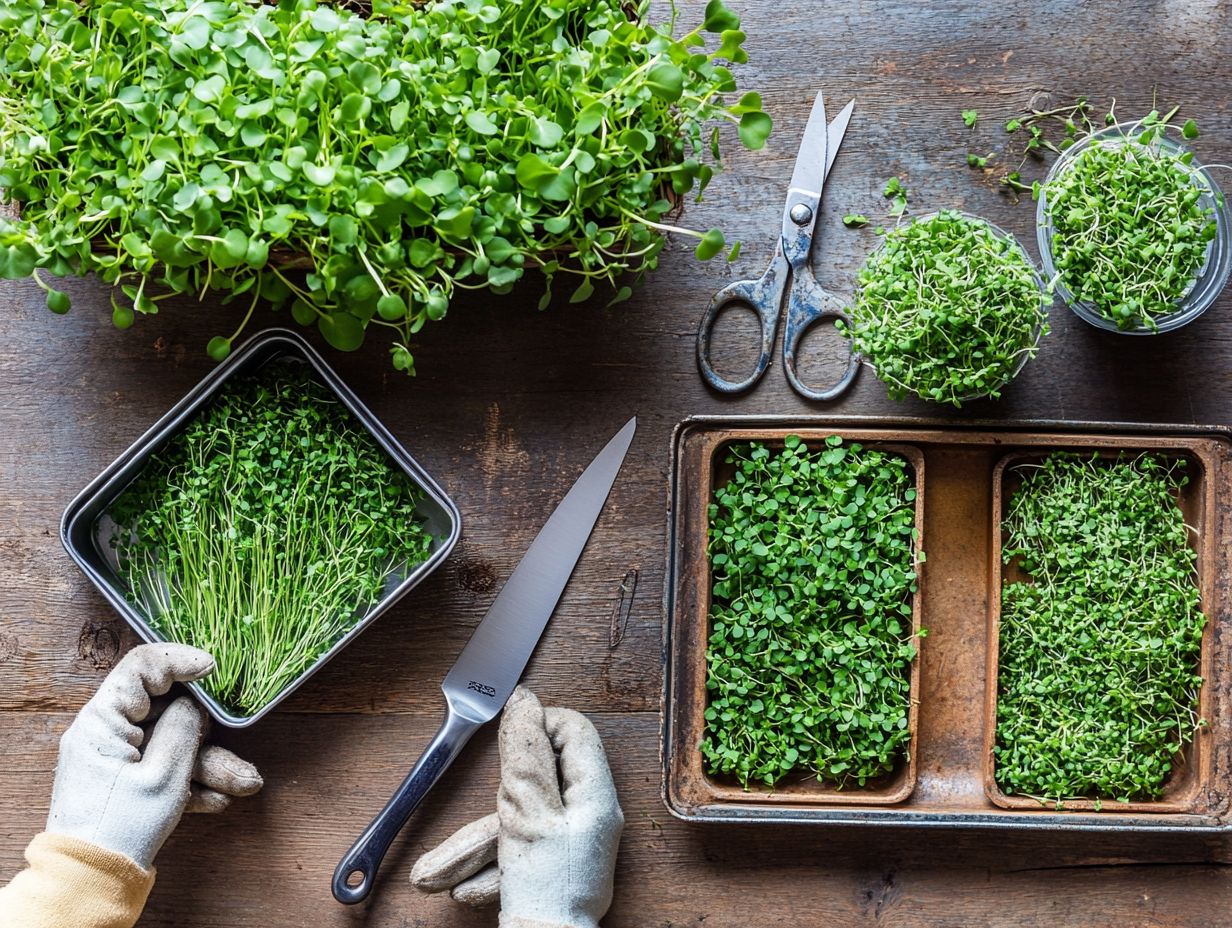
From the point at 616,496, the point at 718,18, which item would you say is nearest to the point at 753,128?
the point at 718,18

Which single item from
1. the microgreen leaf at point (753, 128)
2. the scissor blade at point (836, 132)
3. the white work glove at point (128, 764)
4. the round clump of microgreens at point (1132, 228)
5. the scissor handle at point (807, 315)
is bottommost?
the white work glove at point (128, 764)

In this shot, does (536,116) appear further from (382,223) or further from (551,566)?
(551,566)

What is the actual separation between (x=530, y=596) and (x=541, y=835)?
0.40 metres

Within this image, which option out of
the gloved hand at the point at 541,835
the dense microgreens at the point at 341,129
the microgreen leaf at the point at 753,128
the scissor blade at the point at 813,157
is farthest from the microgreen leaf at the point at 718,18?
the gloved hand at the point at 541,835

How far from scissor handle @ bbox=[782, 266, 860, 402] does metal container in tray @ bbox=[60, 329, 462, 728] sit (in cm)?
A: 63

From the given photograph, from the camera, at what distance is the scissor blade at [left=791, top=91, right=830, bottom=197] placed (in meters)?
1.64

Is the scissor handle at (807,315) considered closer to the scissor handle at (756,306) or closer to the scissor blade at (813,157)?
the scissor handle at (756,306)

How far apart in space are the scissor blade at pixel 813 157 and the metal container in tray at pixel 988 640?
0.41 meters

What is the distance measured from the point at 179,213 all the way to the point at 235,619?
66 centimetres

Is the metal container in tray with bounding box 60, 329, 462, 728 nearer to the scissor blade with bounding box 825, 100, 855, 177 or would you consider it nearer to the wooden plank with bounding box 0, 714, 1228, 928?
the wooden plank with bounding box 0, 714, 1228, 928

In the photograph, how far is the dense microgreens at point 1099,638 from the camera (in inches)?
62.1

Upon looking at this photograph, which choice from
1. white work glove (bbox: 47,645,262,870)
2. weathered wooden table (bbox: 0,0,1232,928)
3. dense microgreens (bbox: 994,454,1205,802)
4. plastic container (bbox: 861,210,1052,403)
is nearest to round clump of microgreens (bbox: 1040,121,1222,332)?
plastic container (bbox: 861,210,1052,403)

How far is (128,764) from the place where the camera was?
1.57 metres

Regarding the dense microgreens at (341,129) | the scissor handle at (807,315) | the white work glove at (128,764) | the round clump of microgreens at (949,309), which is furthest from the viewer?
the scissor handle at (807,315)
